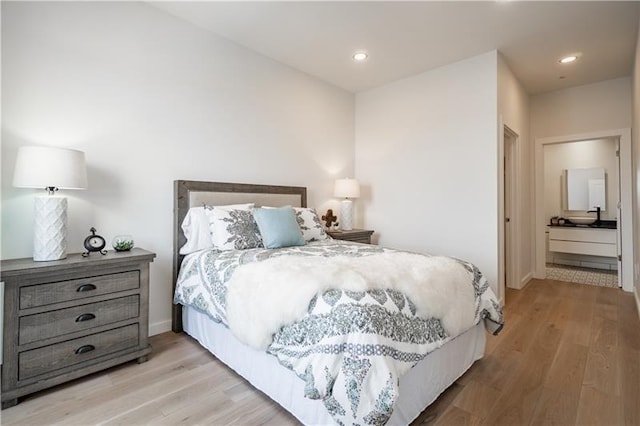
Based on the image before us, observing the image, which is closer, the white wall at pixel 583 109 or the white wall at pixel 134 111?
the white wall at pixel 134 111

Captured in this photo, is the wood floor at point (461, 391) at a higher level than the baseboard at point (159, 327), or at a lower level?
lower

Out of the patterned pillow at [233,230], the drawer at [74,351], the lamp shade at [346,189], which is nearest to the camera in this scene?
the drawer at [74,351]

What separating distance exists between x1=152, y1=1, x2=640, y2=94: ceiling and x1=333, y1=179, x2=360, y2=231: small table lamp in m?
1.35

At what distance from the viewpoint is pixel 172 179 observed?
2686 millimetres

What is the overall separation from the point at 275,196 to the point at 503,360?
8.02 feet

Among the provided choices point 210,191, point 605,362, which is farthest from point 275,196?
point 605,362

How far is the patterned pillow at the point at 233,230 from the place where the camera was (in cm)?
245

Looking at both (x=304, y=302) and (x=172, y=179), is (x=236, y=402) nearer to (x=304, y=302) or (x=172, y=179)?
(x=304, y=302)

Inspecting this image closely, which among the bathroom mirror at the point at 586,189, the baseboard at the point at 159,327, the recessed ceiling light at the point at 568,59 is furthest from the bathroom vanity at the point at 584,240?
the baseboard at the point at 159,327

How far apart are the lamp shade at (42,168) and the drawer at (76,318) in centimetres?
75

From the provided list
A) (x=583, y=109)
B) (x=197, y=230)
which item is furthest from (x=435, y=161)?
(x=197, y=230)

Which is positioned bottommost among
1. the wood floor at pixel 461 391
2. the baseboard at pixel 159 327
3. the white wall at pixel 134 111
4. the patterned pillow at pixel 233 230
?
the wood floor at pixel 461 391

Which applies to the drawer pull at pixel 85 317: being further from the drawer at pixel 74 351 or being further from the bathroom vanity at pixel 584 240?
the bathroom vanity at pixel 584 240

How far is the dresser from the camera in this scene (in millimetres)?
1658
